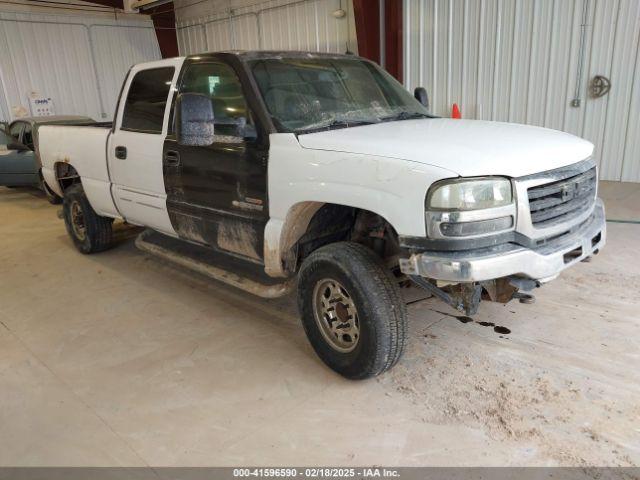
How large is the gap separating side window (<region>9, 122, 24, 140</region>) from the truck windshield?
27.6 feet

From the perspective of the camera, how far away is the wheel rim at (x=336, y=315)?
9.81 ft

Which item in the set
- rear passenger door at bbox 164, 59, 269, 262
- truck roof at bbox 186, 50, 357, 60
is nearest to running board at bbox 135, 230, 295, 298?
rear passenger door at bbox 164, 59, 269, 262

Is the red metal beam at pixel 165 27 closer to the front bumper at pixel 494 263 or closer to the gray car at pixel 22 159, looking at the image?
the gray car at pixel 22 159

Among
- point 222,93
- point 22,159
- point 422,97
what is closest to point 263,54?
point 222,93

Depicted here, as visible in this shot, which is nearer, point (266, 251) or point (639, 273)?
point (266, 251)

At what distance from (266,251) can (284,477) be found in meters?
1.45

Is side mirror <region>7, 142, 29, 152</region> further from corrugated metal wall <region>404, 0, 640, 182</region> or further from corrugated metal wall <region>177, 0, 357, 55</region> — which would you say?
corrugated metal wall <region>404, 0, 640, 182</region>

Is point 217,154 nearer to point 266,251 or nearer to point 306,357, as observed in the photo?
point 266,251

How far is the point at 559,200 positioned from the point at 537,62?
6.04 m

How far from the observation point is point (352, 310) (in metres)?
2.97

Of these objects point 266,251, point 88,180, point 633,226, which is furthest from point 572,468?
point 88,180

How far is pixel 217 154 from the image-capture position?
3.52m

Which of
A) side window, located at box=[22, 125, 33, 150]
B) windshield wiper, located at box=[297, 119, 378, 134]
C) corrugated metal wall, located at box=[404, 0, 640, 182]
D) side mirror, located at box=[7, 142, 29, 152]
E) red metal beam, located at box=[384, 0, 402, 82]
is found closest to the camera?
windshield wiper, located at box=[297, 119, 378, 134]

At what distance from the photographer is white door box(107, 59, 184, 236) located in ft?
13.5
